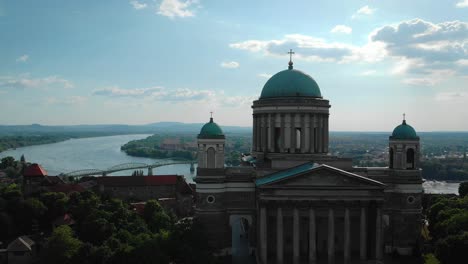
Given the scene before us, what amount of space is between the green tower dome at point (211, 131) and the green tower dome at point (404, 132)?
1244cm

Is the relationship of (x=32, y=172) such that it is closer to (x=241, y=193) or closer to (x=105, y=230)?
(x=105, y=230)

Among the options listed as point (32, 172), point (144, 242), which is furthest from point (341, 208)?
point (32, 172)

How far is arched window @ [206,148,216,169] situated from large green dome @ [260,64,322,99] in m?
6.88

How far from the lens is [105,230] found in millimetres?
32938

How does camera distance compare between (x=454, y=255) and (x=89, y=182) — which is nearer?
(x=454, y=255)

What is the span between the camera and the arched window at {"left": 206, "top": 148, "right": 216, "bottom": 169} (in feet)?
105

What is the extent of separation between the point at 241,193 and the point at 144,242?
793 cm

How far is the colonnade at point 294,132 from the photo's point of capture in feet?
113

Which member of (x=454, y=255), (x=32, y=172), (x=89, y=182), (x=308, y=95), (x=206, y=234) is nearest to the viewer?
(x=454, y=255)

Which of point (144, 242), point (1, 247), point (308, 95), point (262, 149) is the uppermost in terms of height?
point (308, 95)

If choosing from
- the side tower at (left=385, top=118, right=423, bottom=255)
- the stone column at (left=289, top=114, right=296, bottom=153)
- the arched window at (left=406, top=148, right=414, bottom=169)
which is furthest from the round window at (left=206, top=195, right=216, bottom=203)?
the arched window at (left=406, top=148, right=414, bottom=169)

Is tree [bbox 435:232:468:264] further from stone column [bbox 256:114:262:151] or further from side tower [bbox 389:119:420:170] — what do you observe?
stone column [bbox 256:114:262:151]

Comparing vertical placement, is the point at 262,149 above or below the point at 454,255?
above

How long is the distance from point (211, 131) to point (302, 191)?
26.2 feet
